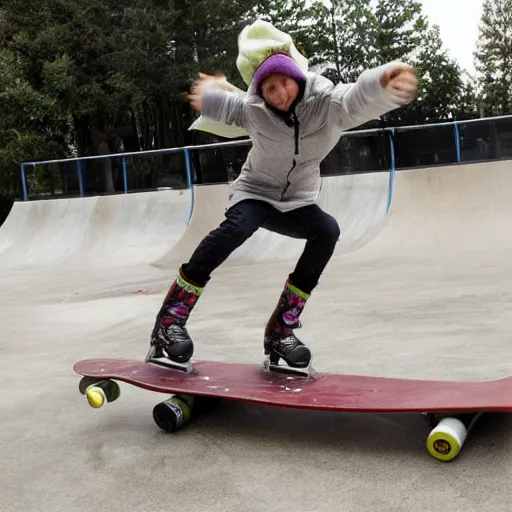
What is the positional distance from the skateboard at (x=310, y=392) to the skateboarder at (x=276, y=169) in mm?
140

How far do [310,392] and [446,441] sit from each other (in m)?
0.63

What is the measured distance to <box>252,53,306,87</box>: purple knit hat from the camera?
2.69 meters

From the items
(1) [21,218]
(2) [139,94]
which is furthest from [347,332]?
(2) [139,94]

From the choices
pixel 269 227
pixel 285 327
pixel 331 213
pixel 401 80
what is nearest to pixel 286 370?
pixel 285 327

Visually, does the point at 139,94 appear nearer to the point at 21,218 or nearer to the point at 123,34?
the point at 123,34

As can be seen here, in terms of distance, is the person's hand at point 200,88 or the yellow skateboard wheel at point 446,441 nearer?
the yellow skateboard wheel at point 446,441

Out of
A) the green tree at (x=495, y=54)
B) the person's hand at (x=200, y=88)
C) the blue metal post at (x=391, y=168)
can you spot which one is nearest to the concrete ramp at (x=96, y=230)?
the blue metal post at (x=391, y=168)

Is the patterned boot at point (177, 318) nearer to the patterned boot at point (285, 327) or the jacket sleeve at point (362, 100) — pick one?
the patterned boot at point (285, 327)

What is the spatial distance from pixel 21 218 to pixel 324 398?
13.3 m

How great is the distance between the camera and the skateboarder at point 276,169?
2.73 meters

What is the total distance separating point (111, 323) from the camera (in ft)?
18.4

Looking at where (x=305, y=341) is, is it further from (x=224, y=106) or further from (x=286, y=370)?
(x=224, y=106)

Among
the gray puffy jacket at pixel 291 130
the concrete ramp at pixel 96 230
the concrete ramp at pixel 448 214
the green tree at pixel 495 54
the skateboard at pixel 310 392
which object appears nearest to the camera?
the skateboard at pixel 310 392

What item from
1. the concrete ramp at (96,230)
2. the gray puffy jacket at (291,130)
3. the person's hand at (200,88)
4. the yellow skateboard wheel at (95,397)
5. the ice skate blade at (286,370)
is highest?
the person's hand at (200,88)
